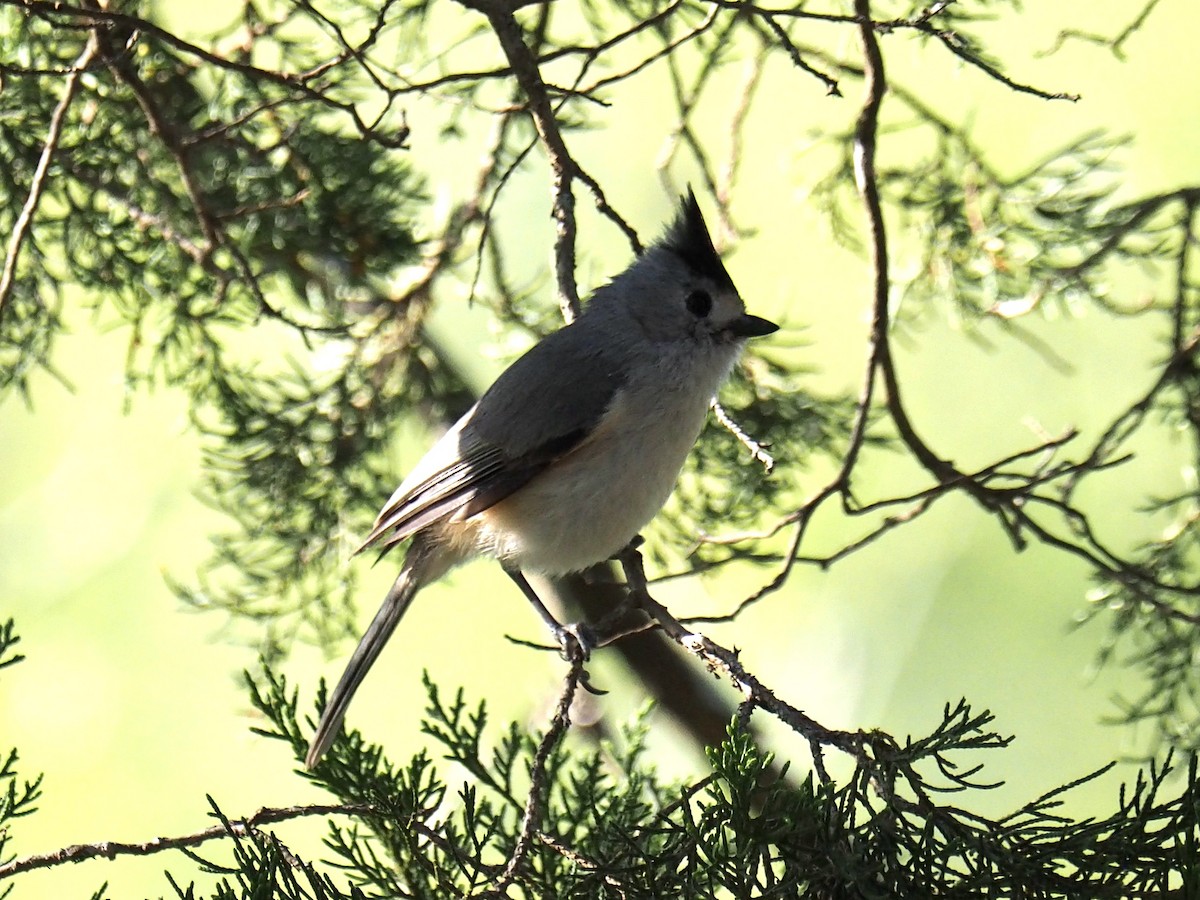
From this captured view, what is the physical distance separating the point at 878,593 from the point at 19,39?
7.39 feet

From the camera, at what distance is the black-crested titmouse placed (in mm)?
2111

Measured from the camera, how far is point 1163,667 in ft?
7.10

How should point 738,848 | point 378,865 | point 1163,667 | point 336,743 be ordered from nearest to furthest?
1. point 738,848
2. point 378,865
3. point 336,743
4. point 1163,667

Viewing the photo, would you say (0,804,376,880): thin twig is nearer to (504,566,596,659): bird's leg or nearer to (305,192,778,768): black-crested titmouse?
(504,566,596,659): bird's leg

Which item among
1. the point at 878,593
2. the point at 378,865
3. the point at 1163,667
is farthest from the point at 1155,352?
the point at 378,865

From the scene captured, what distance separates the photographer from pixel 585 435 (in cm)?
215

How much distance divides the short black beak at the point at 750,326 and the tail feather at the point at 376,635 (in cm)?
71

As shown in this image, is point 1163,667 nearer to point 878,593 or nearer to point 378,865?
point 878,593

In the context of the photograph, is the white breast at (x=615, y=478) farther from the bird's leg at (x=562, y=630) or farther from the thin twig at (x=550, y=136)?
the thin twig at (x=550, y=136)

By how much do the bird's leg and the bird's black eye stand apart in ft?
1.94

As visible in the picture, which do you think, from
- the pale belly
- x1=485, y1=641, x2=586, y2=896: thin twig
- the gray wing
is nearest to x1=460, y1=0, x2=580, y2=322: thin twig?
the gray wing

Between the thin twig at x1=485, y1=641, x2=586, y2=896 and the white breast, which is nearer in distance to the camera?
the thin twig at x1=485, y1=641, x2=586, y2=896


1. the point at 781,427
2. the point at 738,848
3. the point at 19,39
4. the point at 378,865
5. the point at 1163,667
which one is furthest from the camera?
the point at 781,427

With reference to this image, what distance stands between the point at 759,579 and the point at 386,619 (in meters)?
1.27
